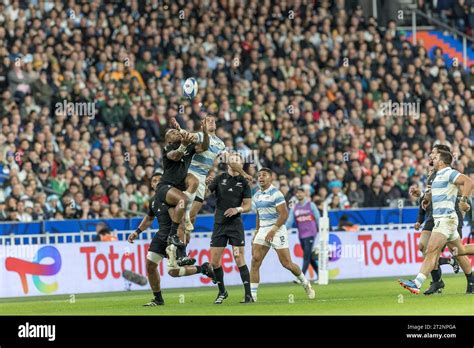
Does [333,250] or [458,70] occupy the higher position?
[458,70]

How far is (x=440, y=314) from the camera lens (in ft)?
63.6

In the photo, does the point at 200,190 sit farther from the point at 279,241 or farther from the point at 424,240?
the point at 424,240

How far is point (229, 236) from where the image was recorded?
24.2 m

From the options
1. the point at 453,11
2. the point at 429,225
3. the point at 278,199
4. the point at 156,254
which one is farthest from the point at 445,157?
the point at 453,11

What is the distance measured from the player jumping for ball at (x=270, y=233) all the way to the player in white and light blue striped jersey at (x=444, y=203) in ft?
7.41

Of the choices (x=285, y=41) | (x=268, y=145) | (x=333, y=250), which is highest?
(x=285, y=41)

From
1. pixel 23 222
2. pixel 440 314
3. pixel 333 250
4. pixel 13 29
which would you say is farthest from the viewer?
pixel 13 29

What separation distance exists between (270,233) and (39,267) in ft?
20.8

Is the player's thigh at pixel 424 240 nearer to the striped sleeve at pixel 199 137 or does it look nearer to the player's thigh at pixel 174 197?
the striped sleeve at pixel 199 137

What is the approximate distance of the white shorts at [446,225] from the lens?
22127 mm
